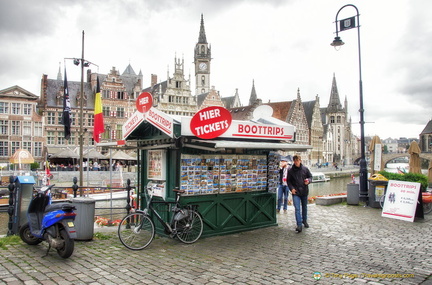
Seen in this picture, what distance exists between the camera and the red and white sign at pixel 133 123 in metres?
7.80

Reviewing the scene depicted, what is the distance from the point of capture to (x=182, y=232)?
684 cm

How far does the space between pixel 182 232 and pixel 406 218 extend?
5.79m

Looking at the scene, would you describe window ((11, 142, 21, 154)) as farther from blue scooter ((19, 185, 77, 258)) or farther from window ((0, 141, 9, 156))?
blue scooter ((19, 185, 77, 258))

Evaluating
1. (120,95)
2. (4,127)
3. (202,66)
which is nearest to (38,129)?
(4,127)

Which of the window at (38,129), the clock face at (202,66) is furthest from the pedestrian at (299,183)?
→ the clock face at (202,66)

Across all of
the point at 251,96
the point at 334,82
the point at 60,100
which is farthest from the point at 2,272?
the point at 334,82

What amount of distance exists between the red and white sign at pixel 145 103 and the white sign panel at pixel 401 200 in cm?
657

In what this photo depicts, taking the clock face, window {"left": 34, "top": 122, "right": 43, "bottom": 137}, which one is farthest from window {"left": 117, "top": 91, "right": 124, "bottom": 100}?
the clock face

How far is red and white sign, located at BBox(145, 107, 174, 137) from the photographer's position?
23.0 feet

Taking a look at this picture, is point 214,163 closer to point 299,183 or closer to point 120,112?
point 299,183

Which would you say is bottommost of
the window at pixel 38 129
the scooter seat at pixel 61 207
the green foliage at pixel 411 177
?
the scooter seat at pixel 61 207

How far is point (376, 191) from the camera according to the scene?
37.7 feet

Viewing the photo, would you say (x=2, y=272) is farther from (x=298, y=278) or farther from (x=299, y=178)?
(x=299, y=178)

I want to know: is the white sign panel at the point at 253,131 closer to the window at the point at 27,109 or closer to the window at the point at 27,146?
the window at the point at 27,146
